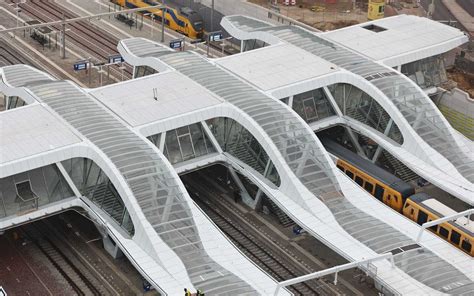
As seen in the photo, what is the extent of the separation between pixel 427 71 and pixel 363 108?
43.0ft

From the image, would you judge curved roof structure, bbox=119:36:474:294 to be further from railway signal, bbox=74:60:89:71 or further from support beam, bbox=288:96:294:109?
railway signal, bbox=74:60:89:71

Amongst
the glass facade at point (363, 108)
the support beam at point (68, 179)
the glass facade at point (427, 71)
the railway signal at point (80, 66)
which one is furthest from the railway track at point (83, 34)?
the support beam at point (68, 179)

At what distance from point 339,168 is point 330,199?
33.7 feet

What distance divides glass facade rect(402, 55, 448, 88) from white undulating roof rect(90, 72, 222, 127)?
2494 centimetres

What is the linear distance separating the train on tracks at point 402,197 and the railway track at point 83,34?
114 ft

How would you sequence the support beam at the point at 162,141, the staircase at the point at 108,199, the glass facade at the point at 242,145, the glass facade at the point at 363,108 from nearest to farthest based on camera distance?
the staircase at the point at 108,199, the glass facade at the point at 242,145, the support beam at the point at 162,141, the glass facade at the point at 363,108

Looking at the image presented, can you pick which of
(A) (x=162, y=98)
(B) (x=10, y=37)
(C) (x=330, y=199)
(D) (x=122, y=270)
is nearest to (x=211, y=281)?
(D) (x=122, y=270)

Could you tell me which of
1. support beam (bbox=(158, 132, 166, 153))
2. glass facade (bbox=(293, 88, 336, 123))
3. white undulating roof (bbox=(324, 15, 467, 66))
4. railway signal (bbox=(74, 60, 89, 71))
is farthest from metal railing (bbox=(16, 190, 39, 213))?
white undulating roof (bbox=(324, 15, 467, 66))

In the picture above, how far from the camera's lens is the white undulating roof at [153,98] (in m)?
76.1

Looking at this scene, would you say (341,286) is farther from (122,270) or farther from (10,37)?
(10,37)

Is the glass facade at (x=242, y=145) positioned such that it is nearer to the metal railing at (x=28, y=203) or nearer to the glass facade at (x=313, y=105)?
the glass facade at (x=313, y=105)

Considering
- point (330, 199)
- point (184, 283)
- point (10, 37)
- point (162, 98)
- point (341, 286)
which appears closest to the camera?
point (184, 283)

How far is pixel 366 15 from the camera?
12306 cm

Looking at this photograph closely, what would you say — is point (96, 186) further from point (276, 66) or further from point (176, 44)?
point (176, 44)
